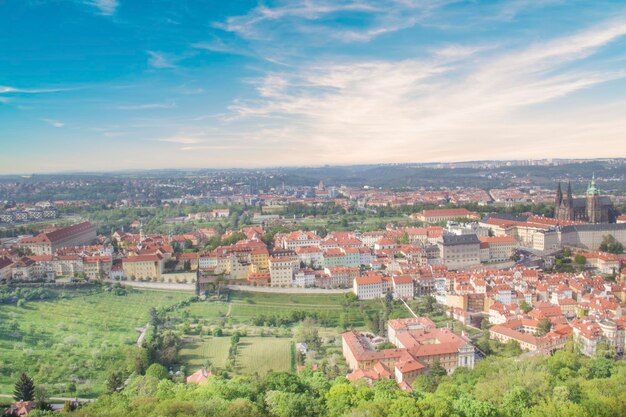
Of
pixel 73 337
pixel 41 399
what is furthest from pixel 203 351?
pixel 41 399

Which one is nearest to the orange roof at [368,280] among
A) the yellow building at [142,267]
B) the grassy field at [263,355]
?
the grassy field at [263,355]

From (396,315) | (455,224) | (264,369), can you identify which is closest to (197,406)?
(264,369)

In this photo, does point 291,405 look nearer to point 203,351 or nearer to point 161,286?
point 203,351

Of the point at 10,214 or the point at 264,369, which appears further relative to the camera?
the point at 10,214

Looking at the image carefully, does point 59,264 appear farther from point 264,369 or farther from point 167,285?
point 264,369

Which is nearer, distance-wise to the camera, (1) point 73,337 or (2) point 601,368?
(2) point 601,368

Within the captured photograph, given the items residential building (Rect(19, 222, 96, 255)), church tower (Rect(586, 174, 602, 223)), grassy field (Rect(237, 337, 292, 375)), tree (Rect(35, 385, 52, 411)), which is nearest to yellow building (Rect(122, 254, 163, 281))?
residential building (Rect(19, 222, 96, 255))
